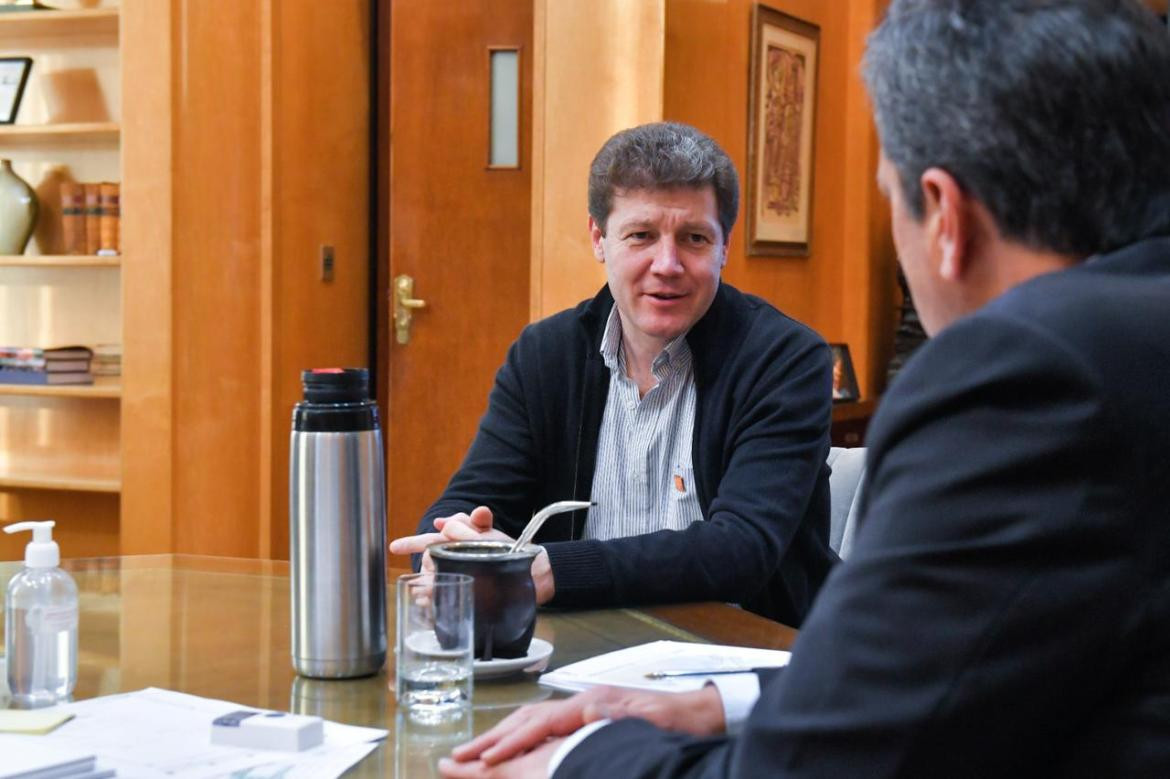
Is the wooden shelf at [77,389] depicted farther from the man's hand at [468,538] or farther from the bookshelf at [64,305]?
the man's hand at [468,538]

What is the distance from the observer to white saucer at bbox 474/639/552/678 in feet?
4.53

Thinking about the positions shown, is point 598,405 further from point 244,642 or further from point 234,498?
point 234,498

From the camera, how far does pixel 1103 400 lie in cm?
76

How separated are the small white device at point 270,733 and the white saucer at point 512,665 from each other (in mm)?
232

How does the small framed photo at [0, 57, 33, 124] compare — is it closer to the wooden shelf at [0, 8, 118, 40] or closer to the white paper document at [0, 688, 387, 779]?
the wooden shelf at [0, 8, 118, 40]

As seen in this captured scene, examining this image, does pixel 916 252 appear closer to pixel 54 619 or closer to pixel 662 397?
pixel 54 619

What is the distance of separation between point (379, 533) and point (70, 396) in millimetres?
3857

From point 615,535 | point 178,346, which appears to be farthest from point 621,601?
point 178,346

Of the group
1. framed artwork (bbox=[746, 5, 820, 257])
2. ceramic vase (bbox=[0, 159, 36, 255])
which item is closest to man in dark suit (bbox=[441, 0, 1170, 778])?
framed artwork (bbox=[746, 5, 820, 257])

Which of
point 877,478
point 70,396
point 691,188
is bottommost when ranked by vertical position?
point 70,396

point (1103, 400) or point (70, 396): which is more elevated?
point (1103, 400)

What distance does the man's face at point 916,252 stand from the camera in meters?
0.92

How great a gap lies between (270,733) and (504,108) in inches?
160

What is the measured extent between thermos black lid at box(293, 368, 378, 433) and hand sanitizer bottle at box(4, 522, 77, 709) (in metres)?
0.26
